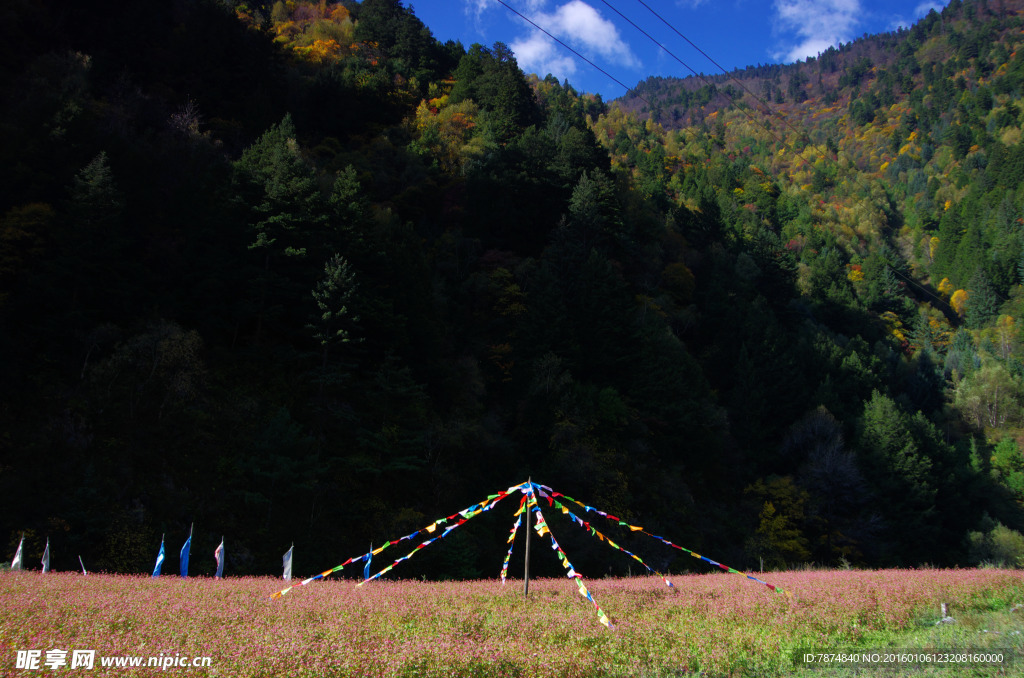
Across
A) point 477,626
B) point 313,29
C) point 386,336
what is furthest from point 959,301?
point 477,626

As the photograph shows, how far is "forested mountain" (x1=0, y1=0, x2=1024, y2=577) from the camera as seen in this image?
25.0m

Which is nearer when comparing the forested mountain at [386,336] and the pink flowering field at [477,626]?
the pink flowering field at [477,626]

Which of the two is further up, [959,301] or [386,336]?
[959,301]

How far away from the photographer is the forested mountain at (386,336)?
2497 centimetres

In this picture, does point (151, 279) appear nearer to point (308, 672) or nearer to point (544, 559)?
point (544, 559)

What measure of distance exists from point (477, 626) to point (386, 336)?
25.6m

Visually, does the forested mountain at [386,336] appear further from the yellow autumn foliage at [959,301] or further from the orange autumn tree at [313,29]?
the yellow autumn foliage at [959,301]

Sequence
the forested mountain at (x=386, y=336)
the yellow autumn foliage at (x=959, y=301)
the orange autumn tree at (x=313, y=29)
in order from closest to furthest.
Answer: the forested mountain at (x=386, y=336), the orange autumn tree at (x=313, y=29), the yellow autumn foliage at (x=959, y=301)

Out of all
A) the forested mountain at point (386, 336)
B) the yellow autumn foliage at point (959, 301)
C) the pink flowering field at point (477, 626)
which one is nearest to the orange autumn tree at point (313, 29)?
the forested mountain at point (386, 336)

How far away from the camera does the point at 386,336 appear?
32844 millimetres

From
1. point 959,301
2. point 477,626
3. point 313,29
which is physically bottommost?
point 477,626

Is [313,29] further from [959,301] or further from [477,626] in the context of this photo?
[959,301]

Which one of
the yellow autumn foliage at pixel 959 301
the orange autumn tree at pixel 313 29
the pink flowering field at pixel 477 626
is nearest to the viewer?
the pink flowering field at pixel 477 626

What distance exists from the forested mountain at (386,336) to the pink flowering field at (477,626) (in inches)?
565
